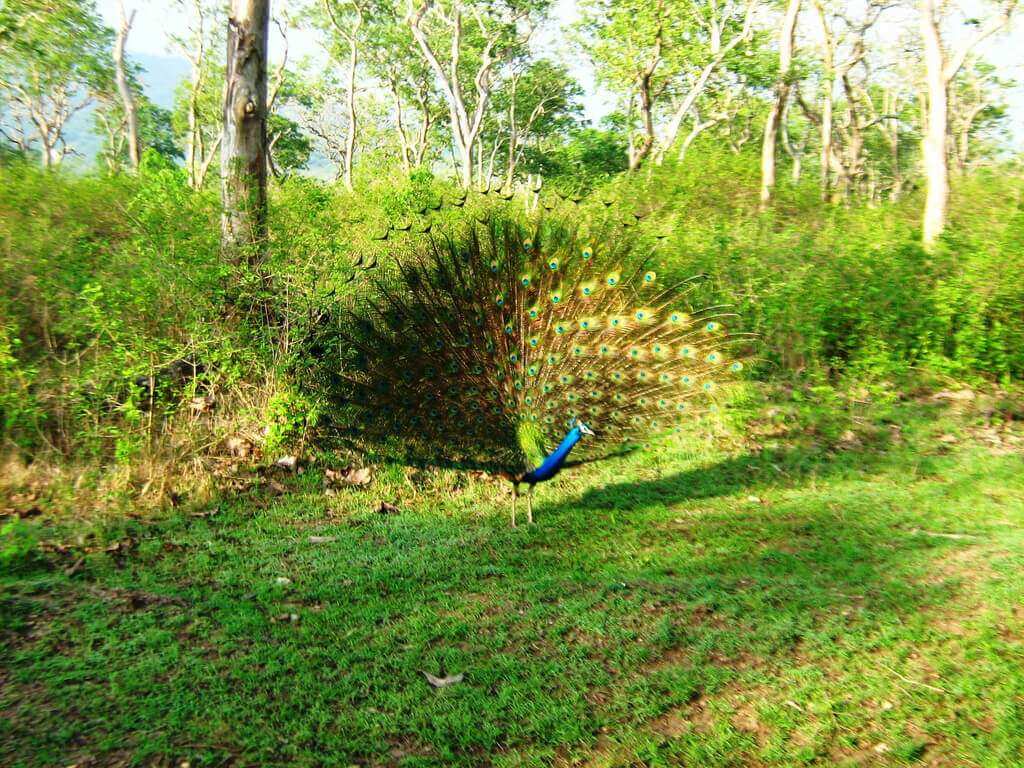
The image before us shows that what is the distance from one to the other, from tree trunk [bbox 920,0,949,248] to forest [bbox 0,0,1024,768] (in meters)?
1.11

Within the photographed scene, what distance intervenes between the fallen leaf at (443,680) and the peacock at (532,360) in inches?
80.5

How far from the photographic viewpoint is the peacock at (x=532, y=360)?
5582 mm

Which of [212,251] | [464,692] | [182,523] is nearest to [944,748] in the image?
[464,692]

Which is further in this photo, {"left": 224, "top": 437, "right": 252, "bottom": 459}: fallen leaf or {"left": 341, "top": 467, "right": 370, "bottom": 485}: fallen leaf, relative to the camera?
{"left": 341, "top": 467, "right": 370, "bottom": 485}: fallen leaf

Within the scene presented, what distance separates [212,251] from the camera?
6582 mm

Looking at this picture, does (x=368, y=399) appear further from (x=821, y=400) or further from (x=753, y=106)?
(x=753, y=106)

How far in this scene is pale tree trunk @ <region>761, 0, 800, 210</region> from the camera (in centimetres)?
1573

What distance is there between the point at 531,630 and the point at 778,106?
16850 mm

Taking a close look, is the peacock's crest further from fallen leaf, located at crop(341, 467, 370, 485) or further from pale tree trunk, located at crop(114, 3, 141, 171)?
pale tree trunk, located at crop(114, 3, 141, 171)

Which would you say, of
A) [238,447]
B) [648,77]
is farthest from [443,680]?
[648,77]

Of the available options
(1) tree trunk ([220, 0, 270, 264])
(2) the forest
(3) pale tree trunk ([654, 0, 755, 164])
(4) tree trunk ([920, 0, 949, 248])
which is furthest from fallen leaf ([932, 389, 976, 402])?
(3) pale tree trunk ([654, 0, 755, 164])

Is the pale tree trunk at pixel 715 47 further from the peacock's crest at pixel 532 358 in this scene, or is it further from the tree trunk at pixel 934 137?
the peacock's crest at pixel 532 358

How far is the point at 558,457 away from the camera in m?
5.11

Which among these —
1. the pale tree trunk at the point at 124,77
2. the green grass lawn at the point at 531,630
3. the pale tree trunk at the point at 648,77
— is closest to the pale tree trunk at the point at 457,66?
the pale tree trunk at the point at 648,77
